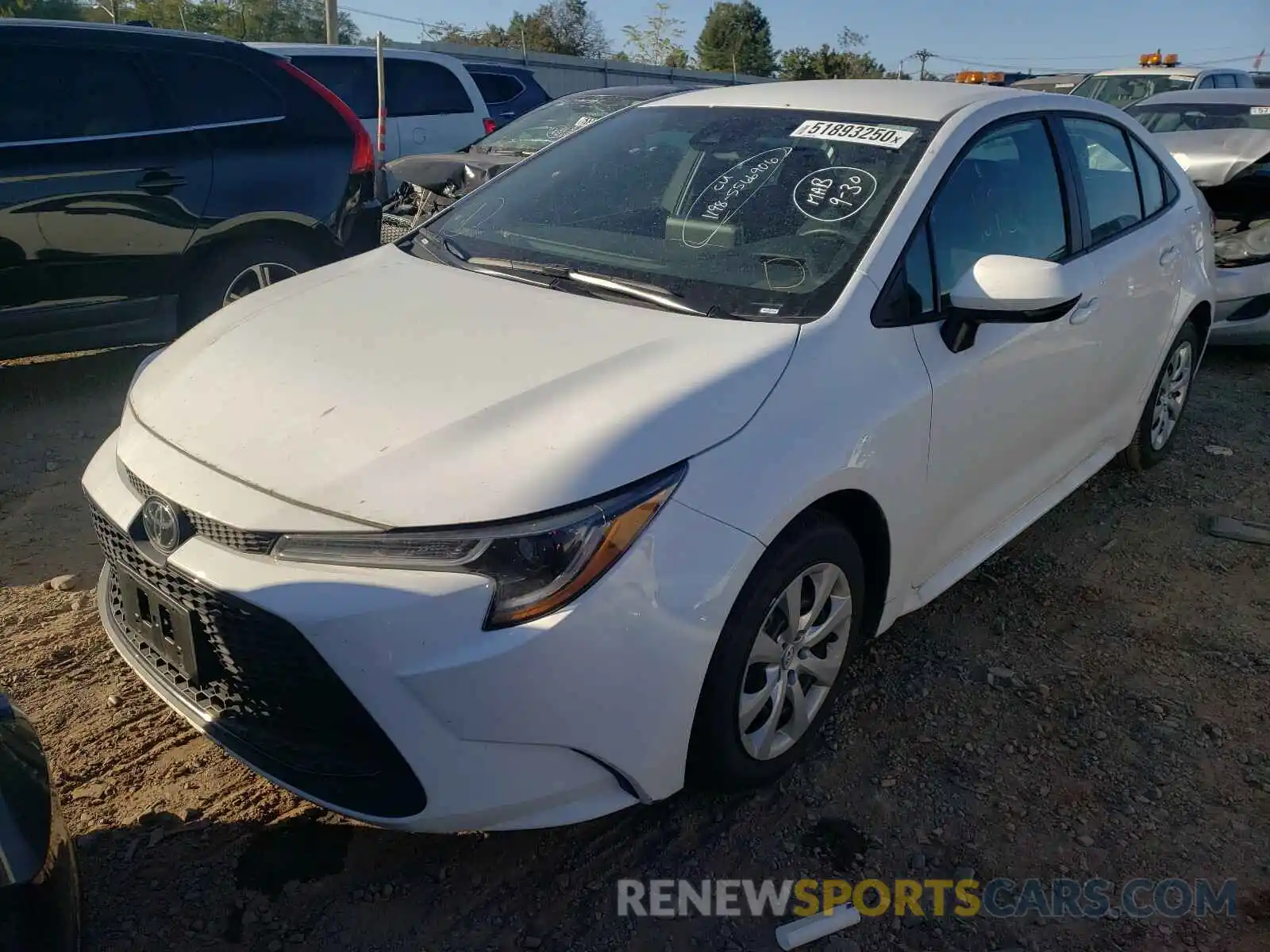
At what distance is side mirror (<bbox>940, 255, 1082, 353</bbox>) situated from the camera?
2523mm

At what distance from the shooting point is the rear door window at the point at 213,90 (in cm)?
491

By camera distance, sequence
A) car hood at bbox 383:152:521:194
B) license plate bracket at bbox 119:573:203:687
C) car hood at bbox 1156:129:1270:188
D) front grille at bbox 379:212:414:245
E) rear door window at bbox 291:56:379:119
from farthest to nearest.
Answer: rear door window at bbox 291:56:379:119 < front grille at bbox 379:212:414:245 < car hood at bbox 1156:129:1270:188 < car hood at bbox 383:152:521:194 < license plate bracket at bbox 119:573:203:687

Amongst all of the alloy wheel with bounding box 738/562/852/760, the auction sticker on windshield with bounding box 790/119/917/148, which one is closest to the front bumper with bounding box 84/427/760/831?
the alloy wheel with bounding box 738/562/852/760

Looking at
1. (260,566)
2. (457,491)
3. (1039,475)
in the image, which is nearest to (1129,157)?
(1039,475)

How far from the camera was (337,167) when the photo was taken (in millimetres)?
5352

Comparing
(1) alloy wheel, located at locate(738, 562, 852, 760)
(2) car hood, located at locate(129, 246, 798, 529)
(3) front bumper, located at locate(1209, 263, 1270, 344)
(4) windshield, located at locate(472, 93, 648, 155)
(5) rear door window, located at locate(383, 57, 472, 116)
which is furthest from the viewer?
(5) rear door window, located at locate(383, 57, 472, 116)

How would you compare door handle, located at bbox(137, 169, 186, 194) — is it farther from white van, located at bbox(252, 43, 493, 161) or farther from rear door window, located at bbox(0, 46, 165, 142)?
white van, located at bbox(252, 43, 493, 161)

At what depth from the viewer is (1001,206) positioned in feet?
10.1

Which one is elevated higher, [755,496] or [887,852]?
[755,496]

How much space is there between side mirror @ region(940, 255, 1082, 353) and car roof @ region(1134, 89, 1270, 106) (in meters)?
6.73

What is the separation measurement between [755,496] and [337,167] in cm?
410

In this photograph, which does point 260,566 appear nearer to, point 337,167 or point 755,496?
point 755,496

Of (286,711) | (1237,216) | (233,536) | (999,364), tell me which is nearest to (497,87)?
(1237,216)

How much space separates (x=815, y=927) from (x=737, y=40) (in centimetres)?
5707
